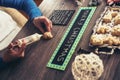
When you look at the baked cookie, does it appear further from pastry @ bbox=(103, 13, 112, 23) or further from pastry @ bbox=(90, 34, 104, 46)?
pastry @ bbox=(103, 13, 112, 23)

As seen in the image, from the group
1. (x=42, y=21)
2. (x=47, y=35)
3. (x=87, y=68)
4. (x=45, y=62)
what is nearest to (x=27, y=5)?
(x=42, y=21)

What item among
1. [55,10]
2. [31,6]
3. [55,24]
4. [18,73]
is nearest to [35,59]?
[18,73]

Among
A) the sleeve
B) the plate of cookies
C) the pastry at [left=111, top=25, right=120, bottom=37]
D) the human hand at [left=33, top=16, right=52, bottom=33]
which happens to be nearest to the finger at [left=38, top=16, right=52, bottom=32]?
the human hand at [left=33, top=16, right=52, bottom=33]

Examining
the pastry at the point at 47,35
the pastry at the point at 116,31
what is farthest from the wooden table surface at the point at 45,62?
the pastry at the point at 116,31

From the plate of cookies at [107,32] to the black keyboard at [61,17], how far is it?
0.75ft

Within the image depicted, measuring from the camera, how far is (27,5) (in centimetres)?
185

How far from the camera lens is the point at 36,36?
4.64 ft

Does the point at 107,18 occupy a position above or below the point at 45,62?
above

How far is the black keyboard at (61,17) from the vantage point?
144 cm

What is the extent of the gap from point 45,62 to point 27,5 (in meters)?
0.74

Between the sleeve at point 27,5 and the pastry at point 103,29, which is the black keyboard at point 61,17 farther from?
the pastry at point 103,29

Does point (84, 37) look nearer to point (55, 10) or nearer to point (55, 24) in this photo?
point (55, 24)

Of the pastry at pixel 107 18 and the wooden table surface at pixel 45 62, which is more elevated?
the pastry at pixel 107 18

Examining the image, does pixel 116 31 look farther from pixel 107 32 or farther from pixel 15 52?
pixel 15 52
